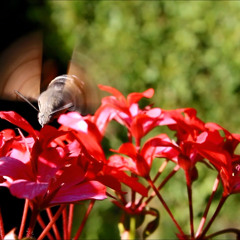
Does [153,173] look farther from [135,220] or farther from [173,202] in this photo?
[135,220]

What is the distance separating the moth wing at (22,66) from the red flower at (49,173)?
10 centimetres

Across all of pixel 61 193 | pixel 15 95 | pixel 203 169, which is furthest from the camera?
pixel 203 169

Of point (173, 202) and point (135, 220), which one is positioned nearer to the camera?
point (135, 220)

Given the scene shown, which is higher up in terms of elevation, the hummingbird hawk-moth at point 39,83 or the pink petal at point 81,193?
the hummingbird hawk-moth at point 39,83

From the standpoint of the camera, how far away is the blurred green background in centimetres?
154

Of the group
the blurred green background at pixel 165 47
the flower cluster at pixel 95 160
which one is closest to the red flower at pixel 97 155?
the flower cluster at pixel 95 160

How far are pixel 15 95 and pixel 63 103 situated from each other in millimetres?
64

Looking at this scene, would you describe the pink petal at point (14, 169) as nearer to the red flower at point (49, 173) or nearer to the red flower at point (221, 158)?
the red flower at point (49, 173)

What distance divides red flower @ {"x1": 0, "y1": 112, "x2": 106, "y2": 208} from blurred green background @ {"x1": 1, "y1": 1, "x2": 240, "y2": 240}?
100 cm

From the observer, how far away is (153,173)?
4.84 ft

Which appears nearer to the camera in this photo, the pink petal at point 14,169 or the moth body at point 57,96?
the pink petal at point 14,169

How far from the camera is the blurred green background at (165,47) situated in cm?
154

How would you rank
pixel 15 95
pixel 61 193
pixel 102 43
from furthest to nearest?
pixel 102 43
pixel 15 95
pixel 61 193

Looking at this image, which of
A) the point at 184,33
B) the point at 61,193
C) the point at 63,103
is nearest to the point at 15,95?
the point at 63,103
